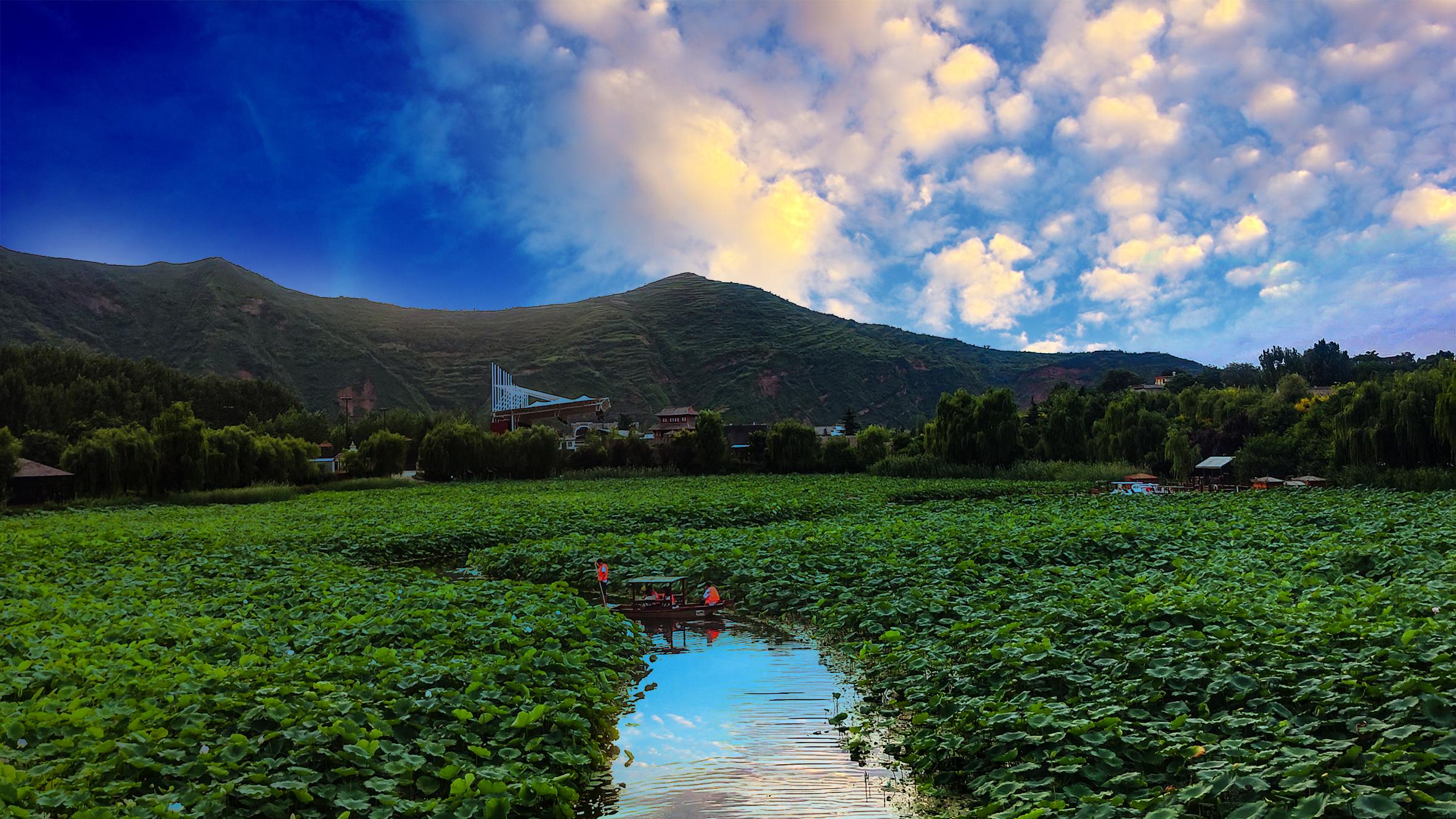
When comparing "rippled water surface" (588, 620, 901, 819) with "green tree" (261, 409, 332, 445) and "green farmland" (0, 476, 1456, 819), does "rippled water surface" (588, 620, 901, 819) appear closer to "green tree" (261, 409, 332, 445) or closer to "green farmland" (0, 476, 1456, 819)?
"green farmland" (0, 476, 1456, 819)

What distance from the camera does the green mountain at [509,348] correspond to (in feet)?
320

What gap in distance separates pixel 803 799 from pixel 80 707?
544 cm

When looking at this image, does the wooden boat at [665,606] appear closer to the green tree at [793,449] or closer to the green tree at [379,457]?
the green tree at [793,449]

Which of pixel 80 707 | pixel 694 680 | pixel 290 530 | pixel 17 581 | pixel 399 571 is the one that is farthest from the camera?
pixel 290 530

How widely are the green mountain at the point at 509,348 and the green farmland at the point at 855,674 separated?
94466mm

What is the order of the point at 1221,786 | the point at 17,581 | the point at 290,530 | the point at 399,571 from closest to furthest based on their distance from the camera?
the point at 1221,786 → the point at 17,581 → the point at 399,571 → the point at 290,530

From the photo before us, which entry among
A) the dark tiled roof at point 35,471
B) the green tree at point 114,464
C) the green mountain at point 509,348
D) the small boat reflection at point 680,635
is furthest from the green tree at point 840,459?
the green mountain at point 509,348

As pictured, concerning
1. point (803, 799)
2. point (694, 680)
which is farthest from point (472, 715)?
point (694, 680)

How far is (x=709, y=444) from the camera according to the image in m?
54.4

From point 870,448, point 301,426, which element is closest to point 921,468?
point 870,448

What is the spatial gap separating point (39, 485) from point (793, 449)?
134ft

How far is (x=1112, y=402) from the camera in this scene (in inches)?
1993

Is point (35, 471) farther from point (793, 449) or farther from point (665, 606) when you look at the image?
point (793, 449)

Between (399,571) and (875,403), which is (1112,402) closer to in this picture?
(399,571)
